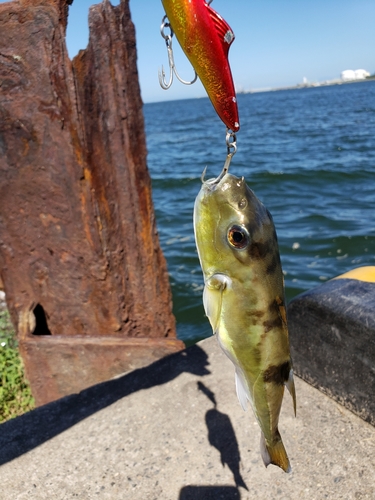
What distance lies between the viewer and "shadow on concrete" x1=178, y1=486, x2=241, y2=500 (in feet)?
9.37

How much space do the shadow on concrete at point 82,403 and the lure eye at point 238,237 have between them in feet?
7.76

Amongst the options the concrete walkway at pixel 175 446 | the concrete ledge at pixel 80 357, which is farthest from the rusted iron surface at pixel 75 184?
the concrete walkway at pixel 175 446

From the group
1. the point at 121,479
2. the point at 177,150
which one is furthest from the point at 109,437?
the point at 177,150

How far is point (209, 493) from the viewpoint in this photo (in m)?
2.89

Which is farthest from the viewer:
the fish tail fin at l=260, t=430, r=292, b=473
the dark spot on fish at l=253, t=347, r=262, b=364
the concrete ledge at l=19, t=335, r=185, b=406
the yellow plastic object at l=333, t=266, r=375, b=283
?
the concrete ledge at l=19, t=335, r=185, b=406

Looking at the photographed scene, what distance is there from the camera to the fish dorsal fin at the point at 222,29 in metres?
1.70

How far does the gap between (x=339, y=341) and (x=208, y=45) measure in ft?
7.47

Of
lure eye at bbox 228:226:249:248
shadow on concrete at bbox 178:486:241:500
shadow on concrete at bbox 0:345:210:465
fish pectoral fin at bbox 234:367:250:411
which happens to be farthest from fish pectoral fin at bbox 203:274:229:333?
shadow on concrete at bbox 0:345:210:465

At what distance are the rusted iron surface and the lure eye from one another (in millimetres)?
2107

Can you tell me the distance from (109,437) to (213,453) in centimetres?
72

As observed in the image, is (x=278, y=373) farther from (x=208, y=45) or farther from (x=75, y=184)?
(x=75, y=184)

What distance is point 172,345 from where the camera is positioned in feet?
13.3

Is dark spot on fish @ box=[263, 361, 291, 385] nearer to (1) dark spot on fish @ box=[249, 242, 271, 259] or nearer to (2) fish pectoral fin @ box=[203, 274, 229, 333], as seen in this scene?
Result: (2) fish pectoral fin @ box=[203, 274, 229, 333]

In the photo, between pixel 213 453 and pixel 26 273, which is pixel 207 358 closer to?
pixel 213 453
